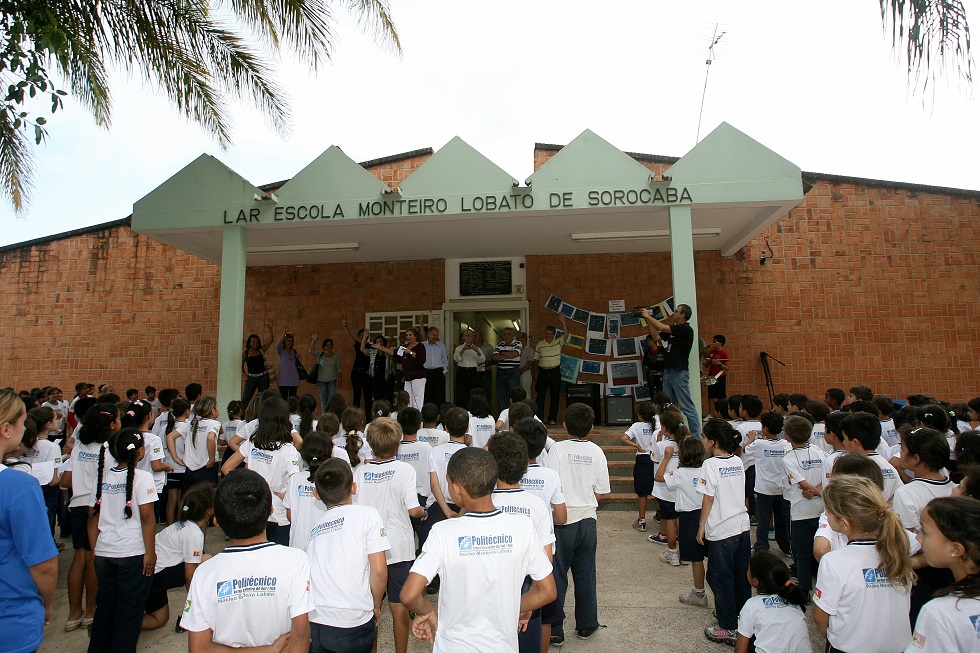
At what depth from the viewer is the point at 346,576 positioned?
2.83m

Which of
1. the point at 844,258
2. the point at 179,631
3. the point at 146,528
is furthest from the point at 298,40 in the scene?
the point at 844,258

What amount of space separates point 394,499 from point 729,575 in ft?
7.47

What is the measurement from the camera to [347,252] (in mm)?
10898

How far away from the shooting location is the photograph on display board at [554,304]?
36.6 ft

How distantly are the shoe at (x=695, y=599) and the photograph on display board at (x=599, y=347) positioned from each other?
6578mm

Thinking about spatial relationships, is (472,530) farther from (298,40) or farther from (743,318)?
(743,318)

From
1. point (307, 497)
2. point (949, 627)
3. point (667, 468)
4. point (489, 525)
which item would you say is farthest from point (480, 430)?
point (949, 627)

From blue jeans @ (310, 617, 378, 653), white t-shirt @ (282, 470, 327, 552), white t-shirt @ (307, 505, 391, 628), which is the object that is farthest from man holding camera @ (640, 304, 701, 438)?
blue jeans @ (310, 617, 378, 653)

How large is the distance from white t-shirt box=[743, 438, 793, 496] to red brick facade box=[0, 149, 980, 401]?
5617 mm

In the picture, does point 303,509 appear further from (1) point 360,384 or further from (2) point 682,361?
(1) point 360,384

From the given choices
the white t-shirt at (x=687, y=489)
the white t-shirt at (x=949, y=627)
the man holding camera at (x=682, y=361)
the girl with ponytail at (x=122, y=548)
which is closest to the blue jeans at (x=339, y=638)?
the girl with ponytail at (x=122, y=548)

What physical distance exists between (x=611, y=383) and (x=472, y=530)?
8.83 metres

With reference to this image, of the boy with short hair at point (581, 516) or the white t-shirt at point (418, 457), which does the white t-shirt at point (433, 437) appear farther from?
the boy with short hair at point (581, 516)

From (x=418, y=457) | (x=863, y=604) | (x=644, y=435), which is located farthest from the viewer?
(x=644, y=435)
